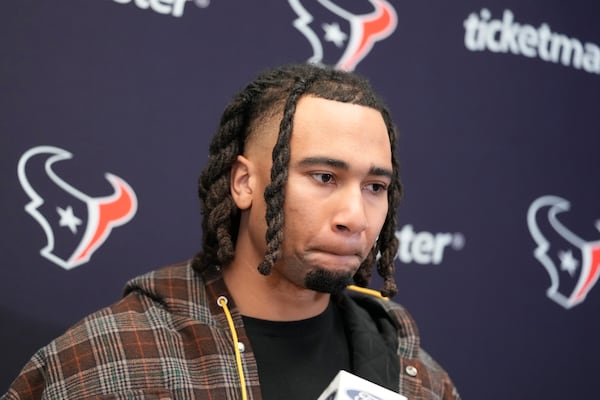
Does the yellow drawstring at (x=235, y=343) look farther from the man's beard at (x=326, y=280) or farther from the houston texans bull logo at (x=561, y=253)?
the houston texans bull logo at (x=561, y=253)

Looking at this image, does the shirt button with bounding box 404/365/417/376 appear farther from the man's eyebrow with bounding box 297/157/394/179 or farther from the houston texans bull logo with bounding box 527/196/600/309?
the houston texans bull logo with bounding box 527/196/600/309

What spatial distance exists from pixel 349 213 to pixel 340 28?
69cm

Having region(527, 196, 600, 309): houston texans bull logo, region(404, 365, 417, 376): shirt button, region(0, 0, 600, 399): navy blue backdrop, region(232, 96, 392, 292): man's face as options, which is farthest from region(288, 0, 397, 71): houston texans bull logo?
region(404, 365, 417, 376): shirt button

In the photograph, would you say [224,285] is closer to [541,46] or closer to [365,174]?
[365,174]

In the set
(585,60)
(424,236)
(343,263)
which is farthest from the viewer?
(585,60)

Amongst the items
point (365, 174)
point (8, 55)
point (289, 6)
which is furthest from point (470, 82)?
point (8, 55)

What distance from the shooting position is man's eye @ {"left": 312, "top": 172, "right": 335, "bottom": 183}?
129 cm

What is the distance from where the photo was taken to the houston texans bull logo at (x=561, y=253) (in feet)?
6.68

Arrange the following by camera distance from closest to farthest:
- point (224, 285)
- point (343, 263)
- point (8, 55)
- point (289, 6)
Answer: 1. point (343, 263)
2. point (224, 285)
3. point (8, 55)
4. point (289, 6)

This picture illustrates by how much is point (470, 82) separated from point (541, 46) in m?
0.23

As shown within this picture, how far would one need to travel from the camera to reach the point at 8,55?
154 centimetres

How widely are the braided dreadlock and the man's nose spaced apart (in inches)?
5.9

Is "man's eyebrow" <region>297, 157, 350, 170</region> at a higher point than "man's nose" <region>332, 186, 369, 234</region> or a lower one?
higher

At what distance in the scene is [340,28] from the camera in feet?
5.97
